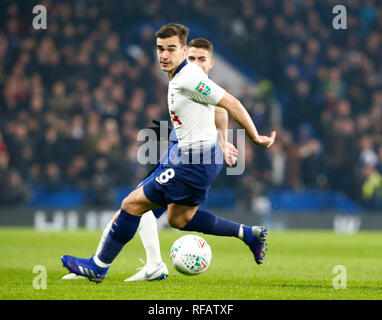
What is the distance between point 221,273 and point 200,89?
2.39 meters

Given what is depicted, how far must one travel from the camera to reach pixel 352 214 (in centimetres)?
1602

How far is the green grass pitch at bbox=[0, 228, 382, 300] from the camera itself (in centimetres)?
532

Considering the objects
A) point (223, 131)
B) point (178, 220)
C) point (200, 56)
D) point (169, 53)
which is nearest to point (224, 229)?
point (178, 220)

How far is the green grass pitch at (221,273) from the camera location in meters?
5.32

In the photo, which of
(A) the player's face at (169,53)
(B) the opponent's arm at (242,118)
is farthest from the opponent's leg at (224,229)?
(A) the player's face at (169,53)

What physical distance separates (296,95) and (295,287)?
12.3 m

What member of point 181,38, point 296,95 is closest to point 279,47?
point 296,95

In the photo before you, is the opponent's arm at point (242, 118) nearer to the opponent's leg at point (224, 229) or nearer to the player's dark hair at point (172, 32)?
the player's dark hair at point (172, 32)

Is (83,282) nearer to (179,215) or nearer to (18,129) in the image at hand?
(179,215)

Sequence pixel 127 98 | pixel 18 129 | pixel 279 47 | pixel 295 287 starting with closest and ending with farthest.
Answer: pixel 295 287 < pixel 18 129 < pixel 127 98 < pixel 279 47

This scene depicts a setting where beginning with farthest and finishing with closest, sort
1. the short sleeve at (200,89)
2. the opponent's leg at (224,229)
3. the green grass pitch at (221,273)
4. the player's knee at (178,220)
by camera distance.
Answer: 1. the opponent's leg at (224,229)
2. the player's knee at (178,220)
3. the short sleeve at (200,89)
4. the green grass pitch at (221,273)

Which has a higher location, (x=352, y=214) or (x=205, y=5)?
(x=205, y=5)

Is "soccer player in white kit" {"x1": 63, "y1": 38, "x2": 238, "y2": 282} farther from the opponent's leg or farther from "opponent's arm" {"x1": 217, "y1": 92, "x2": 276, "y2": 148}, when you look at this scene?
"opponent's arm" {"x1": 217, "y1": 92, "x2": 276, "y2": 148}

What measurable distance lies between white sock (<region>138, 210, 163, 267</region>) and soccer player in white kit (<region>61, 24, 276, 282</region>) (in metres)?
0.50
